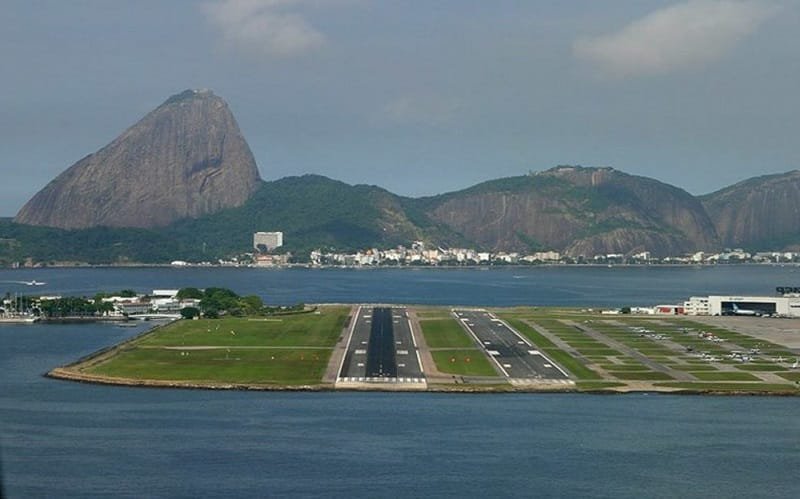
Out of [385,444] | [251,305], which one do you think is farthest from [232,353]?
[251,305]

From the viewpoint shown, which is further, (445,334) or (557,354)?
(445,334)

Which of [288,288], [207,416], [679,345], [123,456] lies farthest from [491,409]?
[288,288]

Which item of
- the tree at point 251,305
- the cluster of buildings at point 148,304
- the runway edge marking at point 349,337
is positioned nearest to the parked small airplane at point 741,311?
the runway edge marking at point 349,337

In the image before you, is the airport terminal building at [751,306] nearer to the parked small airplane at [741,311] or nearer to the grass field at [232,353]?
the parked small airplane at [741,311]

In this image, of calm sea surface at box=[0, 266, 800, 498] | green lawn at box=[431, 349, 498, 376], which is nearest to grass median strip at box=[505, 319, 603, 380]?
green lawn at box=[431, 349, 498, 376]

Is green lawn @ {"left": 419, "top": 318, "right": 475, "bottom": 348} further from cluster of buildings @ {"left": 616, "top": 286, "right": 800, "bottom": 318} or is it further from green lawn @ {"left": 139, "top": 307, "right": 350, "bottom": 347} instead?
cluster of buildings @ {"left": 616, "top": 286, "right": 800, "bottom": 318}

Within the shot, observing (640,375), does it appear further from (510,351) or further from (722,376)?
(510,351)

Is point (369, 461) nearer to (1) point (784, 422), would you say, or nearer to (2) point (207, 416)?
(2) point (207, 416)
